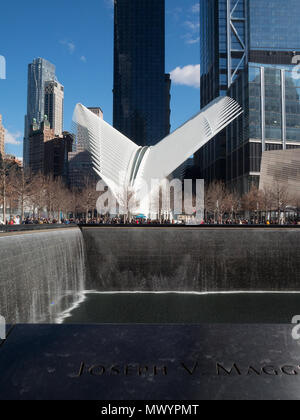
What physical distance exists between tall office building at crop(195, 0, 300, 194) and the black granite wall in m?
49.7

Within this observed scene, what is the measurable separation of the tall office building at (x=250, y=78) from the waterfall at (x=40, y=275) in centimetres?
5433

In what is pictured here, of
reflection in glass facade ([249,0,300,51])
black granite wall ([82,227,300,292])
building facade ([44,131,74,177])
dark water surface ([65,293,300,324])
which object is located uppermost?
reflection in glass facade ([249,0,300,51])

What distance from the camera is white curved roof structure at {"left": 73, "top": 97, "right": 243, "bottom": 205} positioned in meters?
47.1

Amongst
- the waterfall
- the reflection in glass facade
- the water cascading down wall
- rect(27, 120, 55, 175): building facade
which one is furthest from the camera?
rect(27, 120, 55, 175): building facade

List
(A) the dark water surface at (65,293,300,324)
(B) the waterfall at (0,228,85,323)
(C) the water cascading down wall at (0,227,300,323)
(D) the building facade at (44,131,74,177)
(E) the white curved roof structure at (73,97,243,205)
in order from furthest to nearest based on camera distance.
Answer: (D) the building facade at (44,131,74,177)
(E) the white curved roof structure at (73,97,243,205)
(C) the water cascading down wall at (0,227,300,323)
(A) the dark water surface at (65,293,300,324)
(B) the waterfall at (0,228,85,323)

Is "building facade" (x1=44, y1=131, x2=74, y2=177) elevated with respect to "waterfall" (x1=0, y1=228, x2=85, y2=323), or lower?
elevated

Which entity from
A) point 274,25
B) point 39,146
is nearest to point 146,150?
point 274,25

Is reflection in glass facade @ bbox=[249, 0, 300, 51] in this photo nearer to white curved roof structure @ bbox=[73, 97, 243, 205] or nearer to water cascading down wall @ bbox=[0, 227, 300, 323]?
white curved roof structure @ bbox=[73, 97, 243, 205]

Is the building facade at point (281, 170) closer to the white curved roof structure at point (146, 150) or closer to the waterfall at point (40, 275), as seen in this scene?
the white curved roof structure at point (146, 150)

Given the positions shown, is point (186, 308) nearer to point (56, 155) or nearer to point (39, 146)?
point (56, 155)

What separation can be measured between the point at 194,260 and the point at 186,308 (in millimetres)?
3644

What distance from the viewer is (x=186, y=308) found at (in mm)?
12344

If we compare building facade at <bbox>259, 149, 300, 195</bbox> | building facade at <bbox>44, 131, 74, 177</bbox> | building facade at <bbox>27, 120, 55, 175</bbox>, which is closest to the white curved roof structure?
building facade at <bbox>259, 149, 300, 195</bbox>

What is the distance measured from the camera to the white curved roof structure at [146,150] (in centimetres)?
4706
